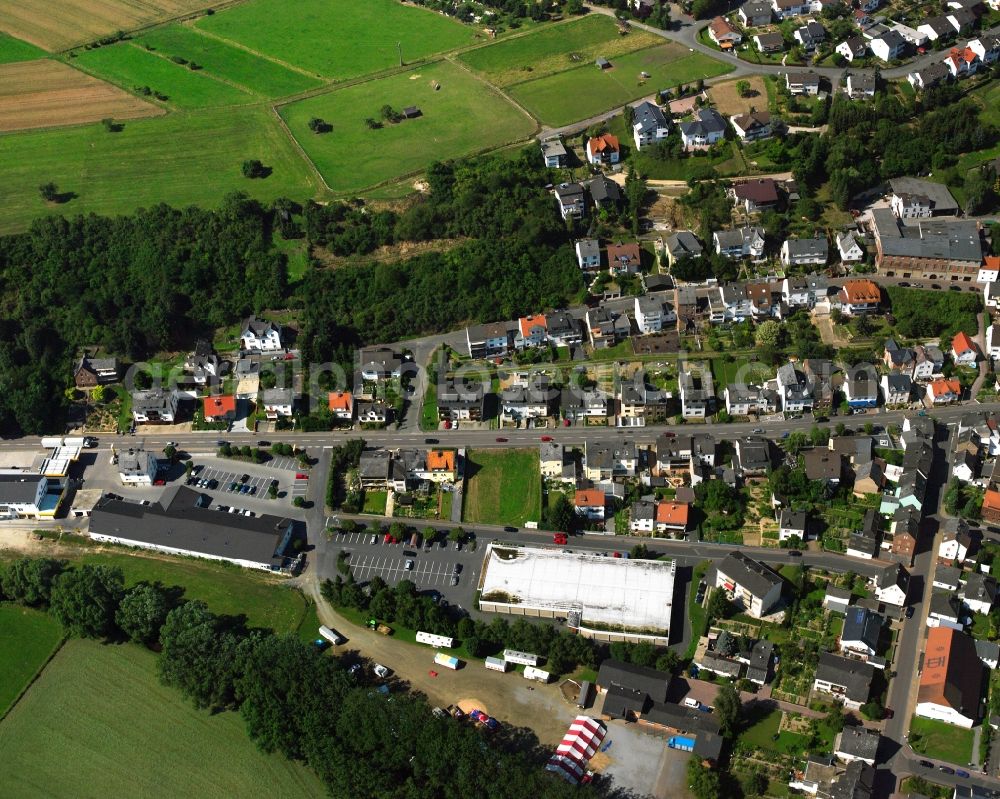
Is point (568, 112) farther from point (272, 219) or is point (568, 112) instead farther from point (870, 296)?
point (870, 296)

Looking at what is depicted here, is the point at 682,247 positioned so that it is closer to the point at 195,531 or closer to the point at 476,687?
the point at 476,687

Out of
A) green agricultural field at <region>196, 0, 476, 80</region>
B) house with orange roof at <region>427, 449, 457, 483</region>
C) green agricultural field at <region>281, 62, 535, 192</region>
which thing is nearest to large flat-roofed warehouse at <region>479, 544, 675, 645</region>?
house with orange roof at <region>427, 449, 457, 483</region>

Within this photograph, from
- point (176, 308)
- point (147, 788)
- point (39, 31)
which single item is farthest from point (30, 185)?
point (147, 788)

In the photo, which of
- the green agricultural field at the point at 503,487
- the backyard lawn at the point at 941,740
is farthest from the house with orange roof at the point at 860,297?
the backyard lawn at the point at 941,740

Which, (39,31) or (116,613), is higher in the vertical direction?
(39,31)

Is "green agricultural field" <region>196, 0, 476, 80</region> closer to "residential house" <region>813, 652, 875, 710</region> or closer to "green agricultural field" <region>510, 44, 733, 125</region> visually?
"green agricultural field" <region>510, 44, 733, 125</region>

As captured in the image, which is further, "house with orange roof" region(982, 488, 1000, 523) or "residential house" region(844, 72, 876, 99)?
"residential house" region(844, 72, 876, 99)
